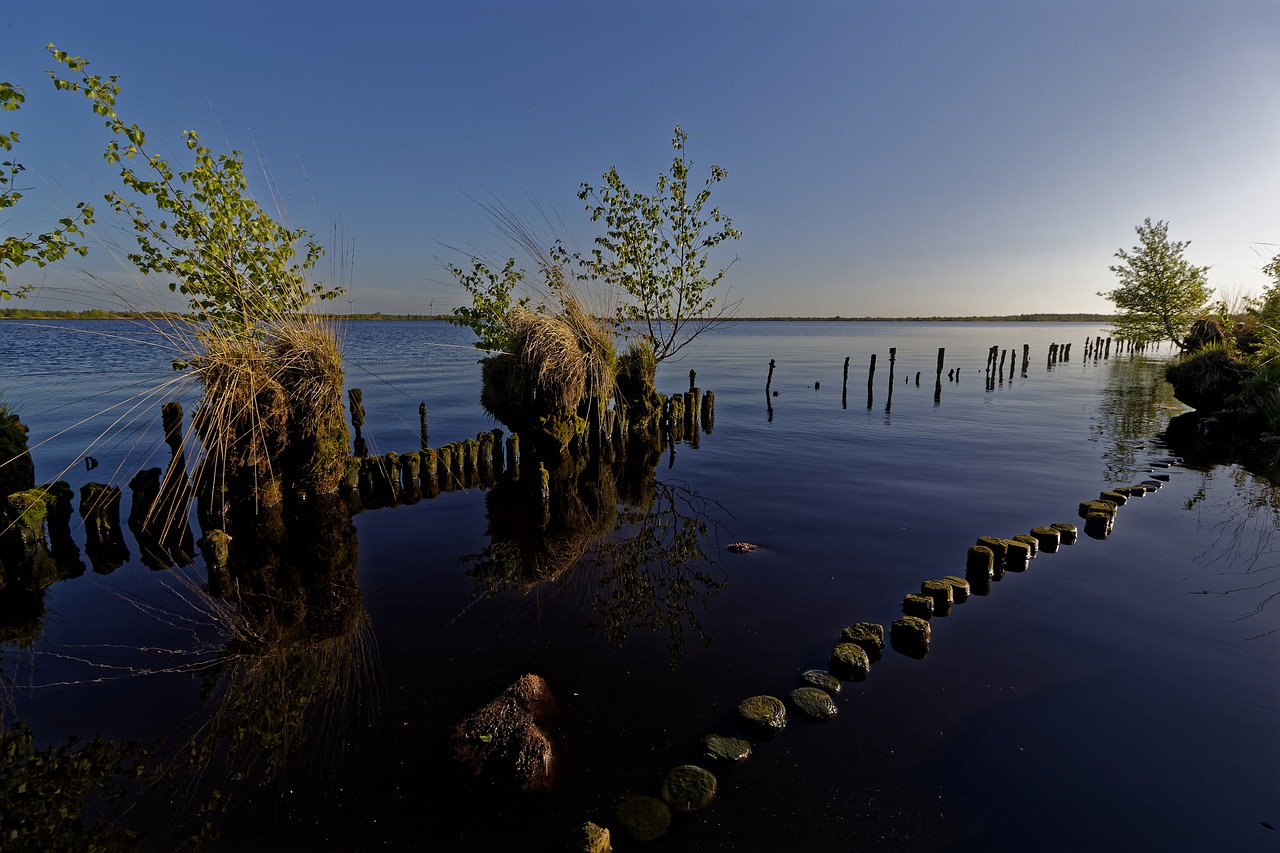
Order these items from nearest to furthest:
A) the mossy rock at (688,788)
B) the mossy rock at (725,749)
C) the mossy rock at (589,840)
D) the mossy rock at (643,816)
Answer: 1. the mossy rock at (589,840)
2. the mossy rock at (643,816)
3. the mossy rock at (688,788)
4. the mossy rock at (725,749)

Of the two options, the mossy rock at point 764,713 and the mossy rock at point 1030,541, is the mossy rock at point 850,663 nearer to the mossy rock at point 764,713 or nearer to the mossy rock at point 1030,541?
the mossy rock at point 764,713

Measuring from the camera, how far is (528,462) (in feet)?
47.1

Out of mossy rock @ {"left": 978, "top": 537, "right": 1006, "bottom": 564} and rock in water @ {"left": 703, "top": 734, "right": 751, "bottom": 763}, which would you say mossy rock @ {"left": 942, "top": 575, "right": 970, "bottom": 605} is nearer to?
mossy rock @ {"left": 978, "top": 537, "right": 1006, "bottom": 564}

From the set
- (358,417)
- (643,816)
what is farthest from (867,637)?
(358,417)

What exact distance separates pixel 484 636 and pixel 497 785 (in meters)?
2.16

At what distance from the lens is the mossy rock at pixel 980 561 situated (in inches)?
301

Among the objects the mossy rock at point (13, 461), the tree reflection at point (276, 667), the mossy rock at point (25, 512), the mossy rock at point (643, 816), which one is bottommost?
the mossy rock at point (643, 816)

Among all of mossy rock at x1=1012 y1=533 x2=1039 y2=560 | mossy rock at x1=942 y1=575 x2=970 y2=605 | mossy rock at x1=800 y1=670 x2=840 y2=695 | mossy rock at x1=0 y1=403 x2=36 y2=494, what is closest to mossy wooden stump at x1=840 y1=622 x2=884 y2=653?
mossy rock at x1=800 y1=670 x2=840 y2=695

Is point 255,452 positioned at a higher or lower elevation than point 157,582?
higher

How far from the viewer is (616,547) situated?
29.6 feet

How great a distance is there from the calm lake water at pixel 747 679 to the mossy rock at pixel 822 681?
13 centimetres

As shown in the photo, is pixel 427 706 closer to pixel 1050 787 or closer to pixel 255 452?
pixel 1050 787

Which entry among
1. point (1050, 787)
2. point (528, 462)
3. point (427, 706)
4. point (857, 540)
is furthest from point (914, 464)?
point (427, 706)

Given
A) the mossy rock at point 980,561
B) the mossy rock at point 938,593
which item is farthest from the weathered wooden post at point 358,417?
the mossy rock at point 980,561
